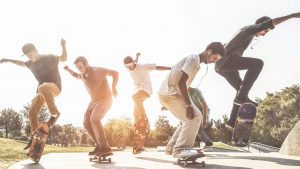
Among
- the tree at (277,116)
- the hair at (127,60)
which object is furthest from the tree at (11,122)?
the hair at (127,60)

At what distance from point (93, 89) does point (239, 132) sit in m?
3.18

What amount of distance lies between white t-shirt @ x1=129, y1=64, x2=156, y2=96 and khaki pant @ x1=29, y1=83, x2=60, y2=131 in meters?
3.30

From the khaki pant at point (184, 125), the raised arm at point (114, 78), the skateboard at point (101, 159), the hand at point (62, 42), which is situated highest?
the hand at point (62, 42)

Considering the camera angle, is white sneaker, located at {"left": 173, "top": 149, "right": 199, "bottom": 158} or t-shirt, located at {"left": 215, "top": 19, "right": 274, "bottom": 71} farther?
t-shirt, located at {"left": 215, "top": 19, "right": 274, "bottom": 71}

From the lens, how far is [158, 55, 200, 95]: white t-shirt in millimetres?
5543

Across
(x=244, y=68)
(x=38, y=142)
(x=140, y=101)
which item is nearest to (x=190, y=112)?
(x=244, y=68)

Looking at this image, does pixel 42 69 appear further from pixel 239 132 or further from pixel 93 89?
pixel 239 132

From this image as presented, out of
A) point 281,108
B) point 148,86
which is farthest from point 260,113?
point 148,86

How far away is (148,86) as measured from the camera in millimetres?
10031

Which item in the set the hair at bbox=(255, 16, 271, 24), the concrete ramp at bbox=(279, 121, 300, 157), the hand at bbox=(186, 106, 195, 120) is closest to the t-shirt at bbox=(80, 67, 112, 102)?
the hand at bbox=(186, 106, 195, 120)

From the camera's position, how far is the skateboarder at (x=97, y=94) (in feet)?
22.3

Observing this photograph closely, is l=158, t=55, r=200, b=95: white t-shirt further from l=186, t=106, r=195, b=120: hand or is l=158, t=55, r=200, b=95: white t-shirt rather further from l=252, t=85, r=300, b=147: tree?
l=252, t=85, r=300, b=147: tree

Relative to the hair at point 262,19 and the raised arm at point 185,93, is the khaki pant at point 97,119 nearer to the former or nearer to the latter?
the raised arm at point 185,93

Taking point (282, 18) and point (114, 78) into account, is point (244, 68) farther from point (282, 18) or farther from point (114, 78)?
point (114, 78)
